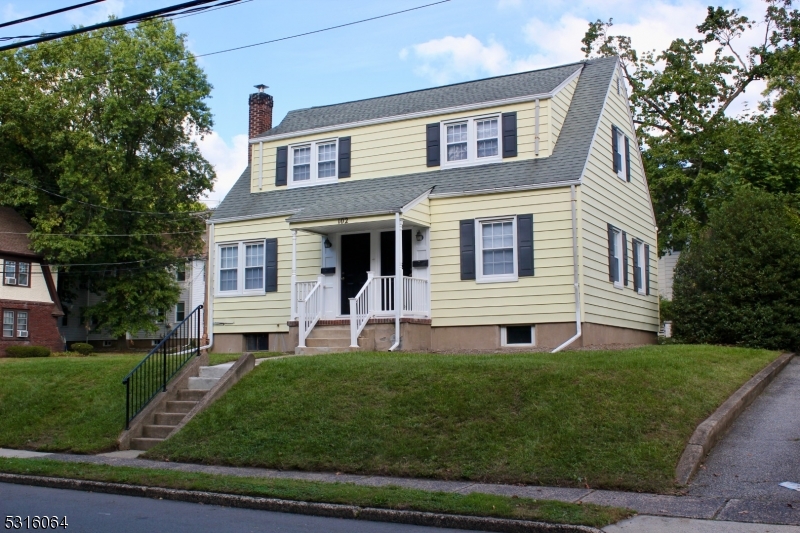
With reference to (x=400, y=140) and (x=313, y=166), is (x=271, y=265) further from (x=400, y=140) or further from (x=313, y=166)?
(x=400, y=140)

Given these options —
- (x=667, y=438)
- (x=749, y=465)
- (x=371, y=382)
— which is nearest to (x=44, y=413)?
(x=371, y=382)

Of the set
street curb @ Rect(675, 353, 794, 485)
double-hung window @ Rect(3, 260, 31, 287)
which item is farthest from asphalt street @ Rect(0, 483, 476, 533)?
double-hung window @ Rect(3, 260, 31, 287)

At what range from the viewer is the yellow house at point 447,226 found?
18.0m

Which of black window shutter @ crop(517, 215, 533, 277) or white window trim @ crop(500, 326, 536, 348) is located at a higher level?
black window shutter @ crop(517, 215, 533, 277)

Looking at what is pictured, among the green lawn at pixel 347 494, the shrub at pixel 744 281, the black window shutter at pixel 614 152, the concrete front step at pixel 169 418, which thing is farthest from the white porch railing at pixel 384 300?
the green lawn at pixel 347 494

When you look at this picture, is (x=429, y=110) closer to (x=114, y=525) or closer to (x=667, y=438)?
(x=667, y=438)

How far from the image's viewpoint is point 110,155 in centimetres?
3559

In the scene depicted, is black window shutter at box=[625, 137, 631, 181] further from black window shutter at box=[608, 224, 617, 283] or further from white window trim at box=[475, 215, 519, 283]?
white window trim at box=[475, 215, 519, 283]

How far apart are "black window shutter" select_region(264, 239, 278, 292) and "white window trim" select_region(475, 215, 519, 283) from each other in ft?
18.4

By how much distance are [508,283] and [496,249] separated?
2.83 ft

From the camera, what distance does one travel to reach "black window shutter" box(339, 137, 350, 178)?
21.6m

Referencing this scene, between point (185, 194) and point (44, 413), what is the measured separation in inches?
1043

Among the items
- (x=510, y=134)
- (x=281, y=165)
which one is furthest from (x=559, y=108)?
(x=281, y=165)

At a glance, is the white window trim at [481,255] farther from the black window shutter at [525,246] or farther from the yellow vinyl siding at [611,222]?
the yellow vinyl siding at [611,222]
